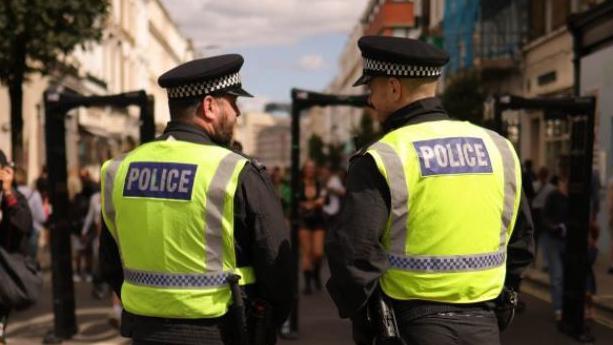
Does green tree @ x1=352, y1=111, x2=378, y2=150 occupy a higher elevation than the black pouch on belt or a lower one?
higher

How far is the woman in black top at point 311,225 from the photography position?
13328 mm

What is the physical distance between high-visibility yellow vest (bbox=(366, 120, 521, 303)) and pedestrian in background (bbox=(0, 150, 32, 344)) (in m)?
3.76

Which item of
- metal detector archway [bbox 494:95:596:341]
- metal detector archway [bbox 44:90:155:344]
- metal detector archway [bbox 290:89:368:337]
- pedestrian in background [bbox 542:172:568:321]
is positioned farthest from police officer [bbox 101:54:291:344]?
pedestrian in background [bbox 542:172:568:321]

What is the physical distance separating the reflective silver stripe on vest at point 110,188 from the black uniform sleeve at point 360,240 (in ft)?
3.01

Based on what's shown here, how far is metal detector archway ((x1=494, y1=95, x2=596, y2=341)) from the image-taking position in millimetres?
9172

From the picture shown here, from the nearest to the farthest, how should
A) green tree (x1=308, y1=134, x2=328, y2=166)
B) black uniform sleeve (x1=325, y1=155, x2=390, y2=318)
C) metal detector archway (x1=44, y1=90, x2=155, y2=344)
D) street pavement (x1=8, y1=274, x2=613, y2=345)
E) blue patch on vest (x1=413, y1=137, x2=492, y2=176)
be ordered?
1. black uniform sleeve (x1=325, y1=155, x2=390, y2=318)
2. blue patch on vest (x1=413, y1=137, x2=492, y2=176)
3. metal detector archway (x1=44, y1=90, x2=155, y2=344)
4. street pavement (x1=8, y1=274, x2=613, y2=345)
5. green tree (x1=308, y1=134, x2=328, y2=166)

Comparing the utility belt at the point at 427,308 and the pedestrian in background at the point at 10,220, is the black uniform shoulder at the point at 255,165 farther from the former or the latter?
the pedestrian in background at the point at 10,220

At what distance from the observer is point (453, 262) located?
331cm

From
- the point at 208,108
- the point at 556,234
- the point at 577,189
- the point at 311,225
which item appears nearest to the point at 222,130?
the point at 208,108

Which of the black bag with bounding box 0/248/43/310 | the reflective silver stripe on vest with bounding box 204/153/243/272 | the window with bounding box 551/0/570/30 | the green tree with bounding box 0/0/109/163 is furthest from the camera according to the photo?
the window with bounding box 551/0/570/30

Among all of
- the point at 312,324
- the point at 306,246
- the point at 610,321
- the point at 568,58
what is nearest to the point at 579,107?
the point at 610,321

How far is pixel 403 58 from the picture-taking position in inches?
135

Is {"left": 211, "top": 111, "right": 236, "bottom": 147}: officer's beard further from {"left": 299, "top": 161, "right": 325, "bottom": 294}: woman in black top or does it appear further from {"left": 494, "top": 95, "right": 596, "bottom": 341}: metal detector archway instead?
{"left": 299, "top": 161, "right": 325, "bottom": 294}: woman in black top

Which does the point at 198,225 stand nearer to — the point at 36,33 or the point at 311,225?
the point at 311,225
